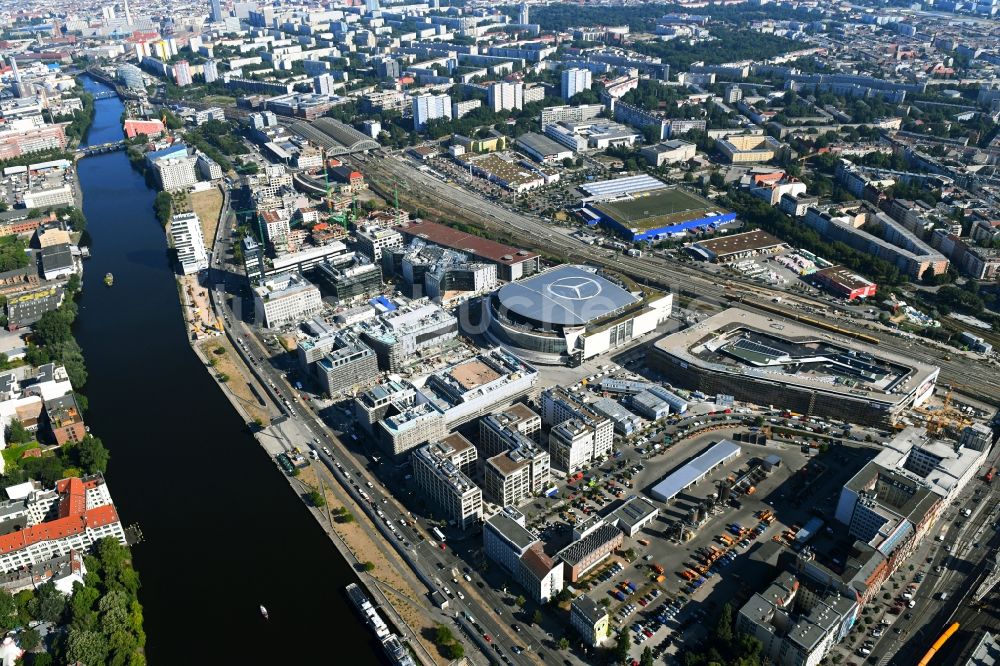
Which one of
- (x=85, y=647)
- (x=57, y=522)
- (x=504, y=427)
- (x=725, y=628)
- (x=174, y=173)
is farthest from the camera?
(x=174, y=173)

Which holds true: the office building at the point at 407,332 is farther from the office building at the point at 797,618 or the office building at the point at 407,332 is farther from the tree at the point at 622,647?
the office building at the point at 797,618

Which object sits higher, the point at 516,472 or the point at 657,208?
the point at 657,208

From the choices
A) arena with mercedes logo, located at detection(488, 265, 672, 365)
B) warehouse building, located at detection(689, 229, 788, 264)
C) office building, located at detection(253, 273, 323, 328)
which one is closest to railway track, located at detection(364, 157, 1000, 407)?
warehouse building, located at detection(689, 229, 788, 264)

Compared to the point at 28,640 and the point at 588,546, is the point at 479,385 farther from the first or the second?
the point at 28,640

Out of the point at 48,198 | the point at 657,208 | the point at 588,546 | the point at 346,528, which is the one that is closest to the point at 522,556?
the point at 588,546

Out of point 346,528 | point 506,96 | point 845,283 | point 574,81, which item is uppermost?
point 574,81

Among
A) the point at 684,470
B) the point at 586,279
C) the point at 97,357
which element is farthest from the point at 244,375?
the point at 684,470

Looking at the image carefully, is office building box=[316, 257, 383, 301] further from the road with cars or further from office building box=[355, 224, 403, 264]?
the road with cars

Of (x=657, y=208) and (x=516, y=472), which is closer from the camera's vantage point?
(x=516, y=472)
